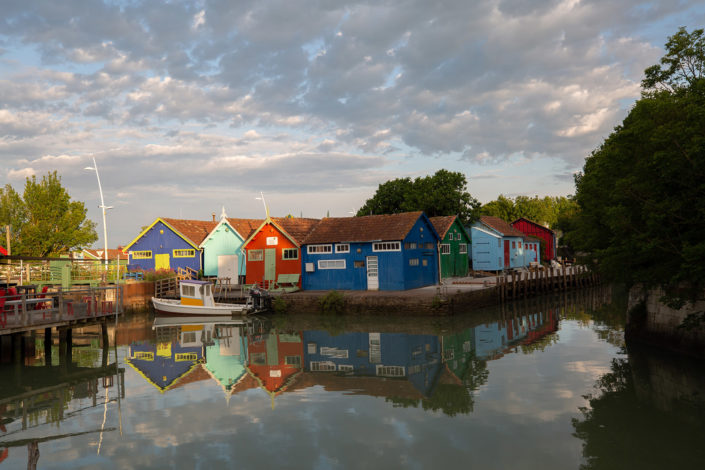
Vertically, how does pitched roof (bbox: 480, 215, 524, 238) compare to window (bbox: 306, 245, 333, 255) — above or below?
above

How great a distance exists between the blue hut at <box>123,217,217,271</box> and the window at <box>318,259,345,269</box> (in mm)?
13198

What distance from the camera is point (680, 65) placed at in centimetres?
1909

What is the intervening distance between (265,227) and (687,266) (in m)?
A: 30.6

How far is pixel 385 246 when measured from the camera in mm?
35250

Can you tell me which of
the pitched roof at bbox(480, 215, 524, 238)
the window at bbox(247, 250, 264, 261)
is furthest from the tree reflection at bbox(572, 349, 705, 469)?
the pitched roof at bbox(480, 215, 524, 238)

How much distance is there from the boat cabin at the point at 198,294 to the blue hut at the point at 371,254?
7025mm

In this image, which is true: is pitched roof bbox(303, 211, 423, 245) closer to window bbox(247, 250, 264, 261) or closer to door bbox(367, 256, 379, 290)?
door bbox(367, 256, 379, 290)

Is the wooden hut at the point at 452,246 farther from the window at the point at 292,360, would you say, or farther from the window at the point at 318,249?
the window at the point at 292,360

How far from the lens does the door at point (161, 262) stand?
4581cm

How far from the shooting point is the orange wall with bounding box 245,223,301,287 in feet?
128

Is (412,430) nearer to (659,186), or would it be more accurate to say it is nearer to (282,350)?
(659,186)

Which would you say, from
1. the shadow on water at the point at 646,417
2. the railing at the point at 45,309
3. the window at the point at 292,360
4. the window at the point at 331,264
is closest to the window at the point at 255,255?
the window at the point at 331,264

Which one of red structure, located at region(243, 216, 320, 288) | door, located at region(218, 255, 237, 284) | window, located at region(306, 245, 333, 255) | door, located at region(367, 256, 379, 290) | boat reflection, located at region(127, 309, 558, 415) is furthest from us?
door, located at region(218, 255, 237, 284)

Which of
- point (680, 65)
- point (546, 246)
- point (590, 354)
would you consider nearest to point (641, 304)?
point (590, 354)
